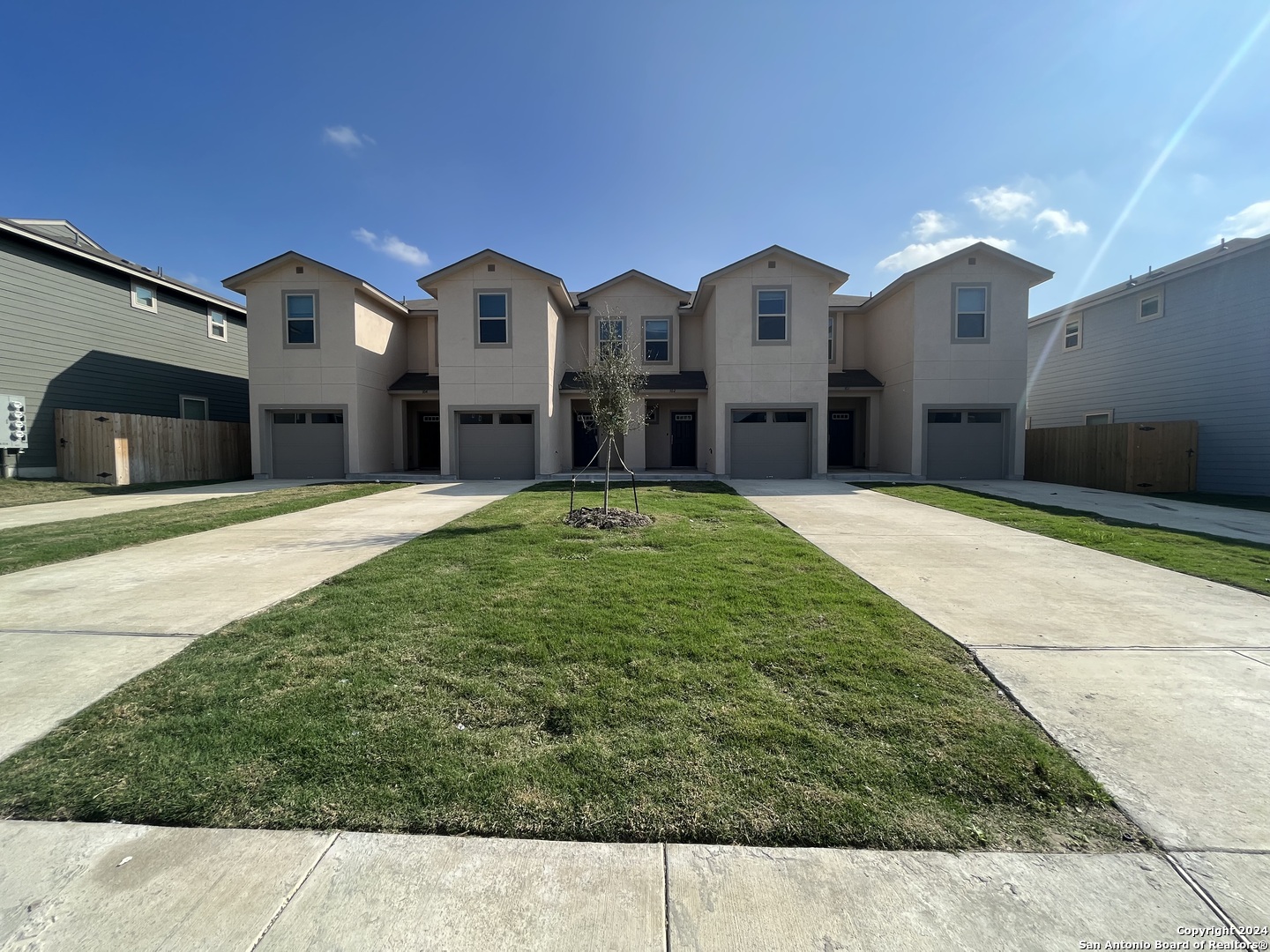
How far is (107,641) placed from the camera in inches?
148

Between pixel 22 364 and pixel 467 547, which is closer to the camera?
pixel 467 547

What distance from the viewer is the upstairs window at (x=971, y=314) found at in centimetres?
1591

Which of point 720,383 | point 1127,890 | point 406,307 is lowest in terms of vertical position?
point 1127,890

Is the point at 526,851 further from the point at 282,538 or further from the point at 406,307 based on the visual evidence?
the point at 406,307

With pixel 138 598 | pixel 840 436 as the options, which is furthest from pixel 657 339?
pixel 138 598

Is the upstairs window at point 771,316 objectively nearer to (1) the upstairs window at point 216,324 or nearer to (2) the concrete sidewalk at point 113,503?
(2) the concrete sidewalk at point 113,503

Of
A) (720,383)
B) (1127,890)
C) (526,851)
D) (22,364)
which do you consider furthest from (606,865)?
(22,364)

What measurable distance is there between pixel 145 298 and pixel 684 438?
19.3 m

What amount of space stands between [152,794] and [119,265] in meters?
21.6

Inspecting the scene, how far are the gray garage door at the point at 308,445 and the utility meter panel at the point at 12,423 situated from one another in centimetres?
561

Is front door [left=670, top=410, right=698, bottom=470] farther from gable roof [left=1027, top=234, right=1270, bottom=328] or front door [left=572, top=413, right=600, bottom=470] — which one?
gable roof [left=1027, top=234, right=1270, bottom=328]

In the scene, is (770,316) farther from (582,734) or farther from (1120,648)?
A: (582,734)

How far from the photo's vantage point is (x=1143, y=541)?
282 inches

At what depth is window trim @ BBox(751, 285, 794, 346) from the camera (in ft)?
52.9
